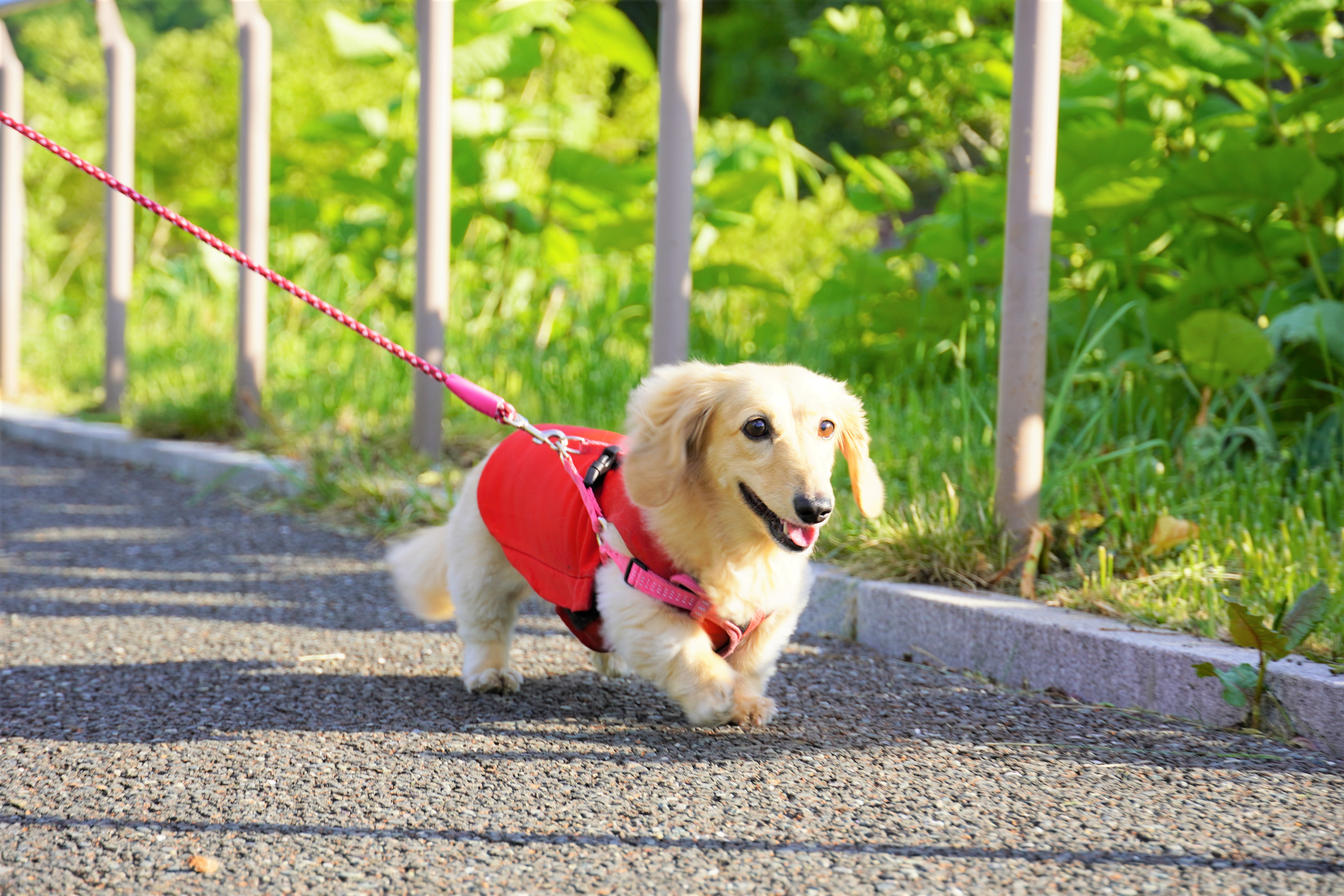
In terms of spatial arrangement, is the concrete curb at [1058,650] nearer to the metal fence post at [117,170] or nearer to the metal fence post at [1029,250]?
the metal fence post at [1029,250]

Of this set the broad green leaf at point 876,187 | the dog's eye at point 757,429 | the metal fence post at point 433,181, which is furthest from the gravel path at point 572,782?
the broad green leaf at point 876,187

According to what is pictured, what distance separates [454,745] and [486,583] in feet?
1.62

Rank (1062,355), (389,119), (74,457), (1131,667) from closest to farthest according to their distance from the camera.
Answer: (1131,667) → (1062,355) → (74,457) → (389,119)

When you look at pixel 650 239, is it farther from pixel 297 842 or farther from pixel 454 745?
pixel 297 842

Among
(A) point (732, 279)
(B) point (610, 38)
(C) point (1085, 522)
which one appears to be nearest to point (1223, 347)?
(C) point (1085, 522)

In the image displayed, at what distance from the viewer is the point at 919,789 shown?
225 cm

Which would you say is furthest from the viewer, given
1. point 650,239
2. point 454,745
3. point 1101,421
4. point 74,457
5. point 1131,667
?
point 74,457

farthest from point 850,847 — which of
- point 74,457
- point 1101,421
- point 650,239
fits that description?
point 74,457

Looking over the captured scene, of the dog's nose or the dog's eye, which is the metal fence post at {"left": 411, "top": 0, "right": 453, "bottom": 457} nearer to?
the dog's eye

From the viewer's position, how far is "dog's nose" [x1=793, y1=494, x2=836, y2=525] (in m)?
2.26

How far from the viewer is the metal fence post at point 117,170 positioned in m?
7.29

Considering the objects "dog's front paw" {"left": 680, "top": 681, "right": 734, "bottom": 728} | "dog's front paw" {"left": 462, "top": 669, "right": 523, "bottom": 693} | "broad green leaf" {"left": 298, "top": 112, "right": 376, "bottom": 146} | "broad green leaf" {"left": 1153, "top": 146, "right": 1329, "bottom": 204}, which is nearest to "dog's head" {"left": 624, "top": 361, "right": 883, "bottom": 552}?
"dog's front paw" {"left": 680, "top": 681, "right": 734, "bottom": 728}

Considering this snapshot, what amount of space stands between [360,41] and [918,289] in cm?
378

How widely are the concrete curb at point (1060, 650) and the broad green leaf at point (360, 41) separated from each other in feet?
16.1
